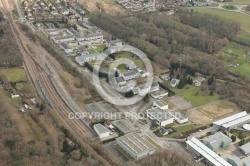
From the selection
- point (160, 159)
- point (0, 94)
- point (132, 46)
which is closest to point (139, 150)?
point (160, 159)

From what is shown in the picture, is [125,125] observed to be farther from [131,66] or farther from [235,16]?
[235,16]

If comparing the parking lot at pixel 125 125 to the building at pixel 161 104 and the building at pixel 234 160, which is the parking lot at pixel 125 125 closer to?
the building at pixel 161 104

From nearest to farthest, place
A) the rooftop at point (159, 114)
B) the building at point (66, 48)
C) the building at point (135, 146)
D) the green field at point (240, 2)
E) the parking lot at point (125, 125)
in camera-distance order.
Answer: the building at point (135, 146), the parking lot at point (125, 125), the rooftop at point (159, 114), the building at point (66, 48), the green field at point (240, 2)

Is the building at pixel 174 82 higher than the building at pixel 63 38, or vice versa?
the building at pixel 63 38

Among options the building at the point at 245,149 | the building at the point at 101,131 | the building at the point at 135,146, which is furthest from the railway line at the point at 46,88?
the building at the point at 245,149

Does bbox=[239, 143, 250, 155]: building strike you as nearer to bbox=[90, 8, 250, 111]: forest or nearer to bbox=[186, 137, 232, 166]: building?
bbox=[186, 137, 232, 166]: building
